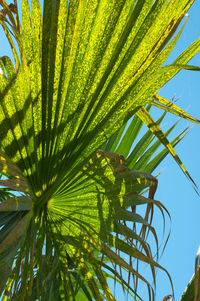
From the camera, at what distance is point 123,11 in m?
0.91

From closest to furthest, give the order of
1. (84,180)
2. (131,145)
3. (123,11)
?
1. (123,11)
2. (84,180)
3. (131,145)

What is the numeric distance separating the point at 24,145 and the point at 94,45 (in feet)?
0.95

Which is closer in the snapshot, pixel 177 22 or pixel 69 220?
pixel 177 22

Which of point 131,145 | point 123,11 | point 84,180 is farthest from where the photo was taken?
point 131,145

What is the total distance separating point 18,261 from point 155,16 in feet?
2.23

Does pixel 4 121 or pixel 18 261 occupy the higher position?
pixel 4 121

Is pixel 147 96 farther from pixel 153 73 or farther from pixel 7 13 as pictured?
pixel 7 13

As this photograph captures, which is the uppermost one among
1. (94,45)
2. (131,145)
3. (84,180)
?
(94,45)

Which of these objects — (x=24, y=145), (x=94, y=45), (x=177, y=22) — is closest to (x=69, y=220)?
(x=24, y=145)

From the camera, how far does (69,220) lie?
112 cm

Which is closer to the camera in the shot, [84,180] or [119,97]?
[119,97]

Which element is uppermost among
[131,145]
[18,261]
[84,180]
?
[131,145]

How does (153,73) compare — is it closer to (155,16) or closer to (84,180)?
(155,16)

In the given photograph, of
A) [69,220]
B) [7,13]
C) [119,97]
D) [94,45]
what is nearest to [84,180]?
[69,220]
